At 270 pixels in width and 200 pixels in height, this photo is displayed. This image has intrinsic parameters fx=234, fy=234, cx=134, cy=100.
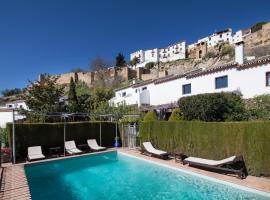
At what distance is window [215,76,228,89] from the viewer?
22.2 metres

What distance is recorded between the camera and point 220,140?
12.0m

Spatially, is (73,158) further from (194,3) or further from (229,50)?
(229,50)

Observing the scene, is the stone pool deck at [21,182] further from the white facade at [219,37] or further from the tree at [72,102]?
the white facade at [219,37]

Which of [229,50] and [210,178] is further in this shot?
[229,50]

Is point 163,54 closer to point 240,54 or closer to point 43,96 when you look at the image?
point 43,96

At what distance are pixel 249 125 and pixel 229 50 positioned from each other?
54.4 m

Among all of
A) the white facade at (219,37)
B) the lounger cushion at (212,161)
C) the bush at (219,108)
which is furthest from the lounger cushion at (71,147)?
the white facade at (219,37)

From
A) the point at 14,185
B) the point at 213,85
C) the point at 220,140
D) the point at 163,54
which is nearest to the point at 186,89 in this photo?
the point at 213,85

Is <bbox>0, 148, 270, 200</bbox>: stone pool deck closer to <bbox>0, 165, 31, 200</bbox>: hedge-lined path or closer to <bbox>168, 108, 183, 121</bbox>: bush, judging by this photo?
<bbox>0, 165, 31, 200</bbox>: hedge-lined path

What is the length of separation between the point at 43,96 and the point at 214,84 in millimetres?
21611

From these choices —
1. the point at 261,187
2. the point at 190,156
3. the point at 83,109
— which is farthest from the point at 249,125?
the point at 83,109

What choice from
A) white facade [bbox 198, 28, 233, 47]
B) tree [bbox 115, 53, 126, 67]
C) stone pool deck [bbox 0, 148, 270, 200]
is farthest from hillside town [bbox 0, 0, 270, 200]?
white facade [bbox 198, 28, 233, 47]

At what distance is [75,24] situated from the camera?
71.4 feet

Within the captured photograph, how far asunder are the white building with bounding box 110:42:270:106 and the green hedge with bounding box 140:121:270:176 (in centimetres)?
894
